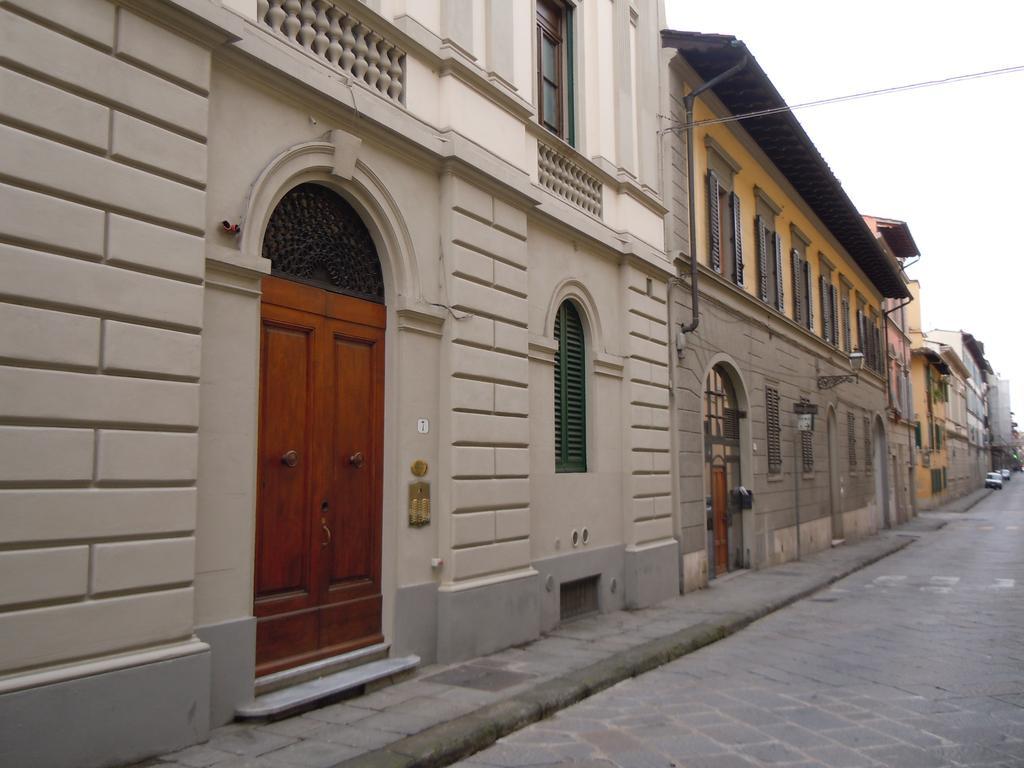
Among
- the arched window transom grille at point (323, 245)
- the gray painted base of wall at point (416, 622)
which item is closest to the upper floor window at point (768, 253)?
the arched window transom grille at point (323, 245)

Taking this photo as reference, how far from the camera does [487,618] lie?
791 centimetres

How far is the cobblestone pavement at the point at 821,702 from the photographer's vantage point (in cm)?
541

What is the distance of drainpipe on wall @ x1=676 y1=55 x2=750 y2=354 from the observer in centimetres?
1253

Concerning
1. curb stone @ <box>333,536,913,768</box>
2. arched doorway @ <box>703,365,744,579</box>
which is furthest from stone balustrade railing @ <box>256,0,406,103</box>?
arched doorway @ <box>703,365,744,579</box>

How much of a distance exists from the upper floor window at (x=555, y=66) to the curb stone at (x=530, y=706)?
226 inches

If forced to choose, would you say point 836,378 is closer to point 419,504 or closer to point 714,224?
point 714,224

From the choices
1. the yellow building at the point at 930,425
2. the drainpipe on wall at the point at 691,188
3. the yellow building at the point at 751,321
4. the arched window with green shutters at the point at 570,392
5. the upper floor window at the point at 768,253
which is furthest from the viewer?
the yellow building at the point at 930,425

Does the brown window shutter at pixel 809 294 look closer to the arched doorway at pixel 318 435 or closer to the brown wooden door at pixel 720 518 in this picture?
the brown wooden door at pixel 720 518

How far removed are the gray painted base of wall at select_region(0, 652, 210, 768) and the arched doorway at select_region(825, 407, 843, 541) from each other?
18.7 metres

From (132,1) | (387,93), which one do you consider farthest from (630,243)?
(132,1)

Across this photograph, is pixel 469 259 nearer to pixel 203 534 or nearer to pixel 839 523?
pixel 203 534

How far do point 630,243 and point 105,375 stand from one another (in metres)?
7.51

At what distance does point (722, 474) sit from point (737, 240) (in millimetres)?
4254

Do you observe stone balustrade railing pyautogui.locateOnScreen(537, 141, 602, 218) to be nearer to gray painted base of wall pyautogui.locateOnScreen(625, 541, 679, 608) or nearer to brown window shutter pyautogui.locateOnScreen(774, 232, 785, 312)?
gray painted base of wall pyautogui.locateOnScreen(625, 541, 679, 608)
